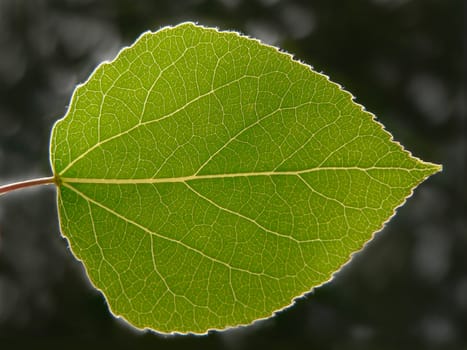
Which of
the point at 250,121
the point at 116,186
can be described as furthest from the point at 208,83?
the point at 116,186

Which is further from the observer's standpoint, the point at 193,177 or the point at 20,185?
the point at 193,177

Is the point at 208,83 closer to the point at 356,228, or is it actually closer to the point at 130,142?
the point at 130,142

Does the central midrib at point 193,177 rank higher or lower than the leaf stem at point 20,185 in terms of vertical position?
higher

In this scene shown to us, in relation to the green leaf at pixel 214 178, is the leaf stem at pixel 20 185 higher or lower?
lower

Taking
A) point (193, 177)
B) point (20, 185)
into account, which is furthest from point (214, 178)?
point (20, 185)

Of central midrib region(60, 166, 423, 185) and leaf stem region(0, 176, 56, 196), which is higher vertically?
central midrib region(60, 166, 423, 185)

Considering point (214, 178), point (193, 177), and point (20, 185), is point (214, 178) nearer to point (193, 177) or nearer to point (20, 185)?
point (193, 177)

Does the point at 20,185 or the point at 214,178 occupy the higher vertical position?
the point at 214,178

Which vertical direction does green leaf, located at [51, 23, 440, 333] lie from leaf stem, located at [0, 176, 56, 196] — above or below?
above
